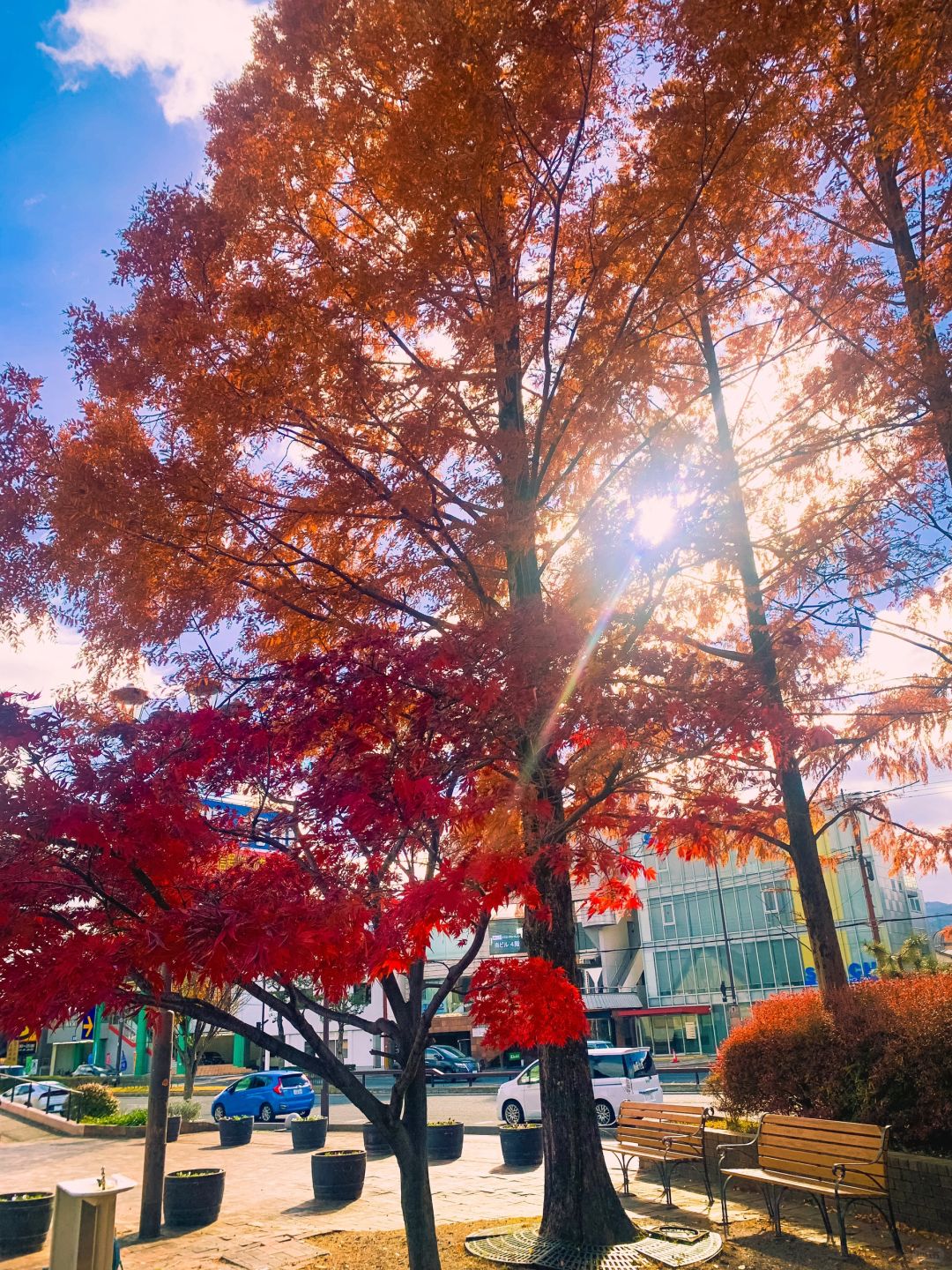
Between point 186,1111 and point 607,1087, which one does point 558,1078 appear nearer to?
point 607,1087

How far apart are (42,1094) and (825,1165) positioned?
1059 inches

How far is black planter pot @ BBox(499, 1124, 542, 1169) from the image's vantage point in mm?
12367

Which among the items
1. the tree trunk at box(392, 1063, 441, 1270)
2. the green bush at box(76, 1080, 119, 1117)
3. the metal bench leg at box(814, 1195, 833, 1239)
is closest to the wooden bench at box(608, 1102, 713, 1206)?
the metal bench leg at box(814, 1195, 833, 1239)

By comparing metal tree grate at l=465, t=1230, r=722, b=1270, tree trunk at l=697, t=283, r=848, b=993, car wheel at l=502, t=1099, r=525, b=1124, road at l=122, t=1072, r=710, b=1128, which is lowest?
road at l=122, t=1072, r=710, b=1128

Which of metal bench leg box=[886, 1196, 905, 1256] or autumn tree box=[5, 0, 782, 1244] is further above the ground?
autumn tree box=[5, 0, 782, 1244]

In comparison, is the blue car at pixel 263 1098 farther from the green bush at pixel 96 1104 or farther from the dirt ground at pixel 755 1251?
the dirt ground at pixel 755 1251

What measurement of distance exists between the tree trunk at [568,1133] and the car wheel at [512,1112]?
1193 cm

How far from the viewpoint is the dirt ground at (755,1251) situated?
6.71m

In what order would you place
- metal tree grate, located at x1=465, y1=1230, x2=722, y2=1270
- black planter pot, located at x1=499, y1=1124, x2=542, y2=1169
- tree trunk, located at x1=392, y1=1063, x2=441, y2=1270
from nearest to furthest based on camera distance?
tree trunk, located at x1=392, y1=1063, x2=441, y2=1270 < metal tree grate, located at x1=465, y1=1230, x2=722, y2=1270 < black planter pot, located at x1=499, y1=1124, x2=542, y2=1169

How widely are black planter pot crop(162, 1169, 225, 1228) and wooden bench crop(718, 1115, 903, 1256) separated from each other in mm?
5428

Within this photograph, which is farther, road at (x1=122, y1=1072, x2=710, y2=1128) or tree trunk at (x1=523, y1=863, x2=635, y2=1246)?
road at (x1=122, y1=1072, x2=710, y2=1128)

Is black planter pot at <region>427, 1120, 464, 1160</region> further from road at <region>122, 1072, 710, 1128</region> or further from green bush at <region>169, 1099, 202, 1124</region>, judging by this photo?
green bush at <region>169, 1099, 202, 1124</region>

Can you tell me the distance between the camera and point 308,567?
8.83 meters

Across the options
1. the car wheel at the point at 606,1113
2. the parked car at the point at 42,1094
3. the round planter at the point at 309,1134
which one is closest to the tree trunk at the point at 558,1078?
the car wheel at the point at 606,1113
